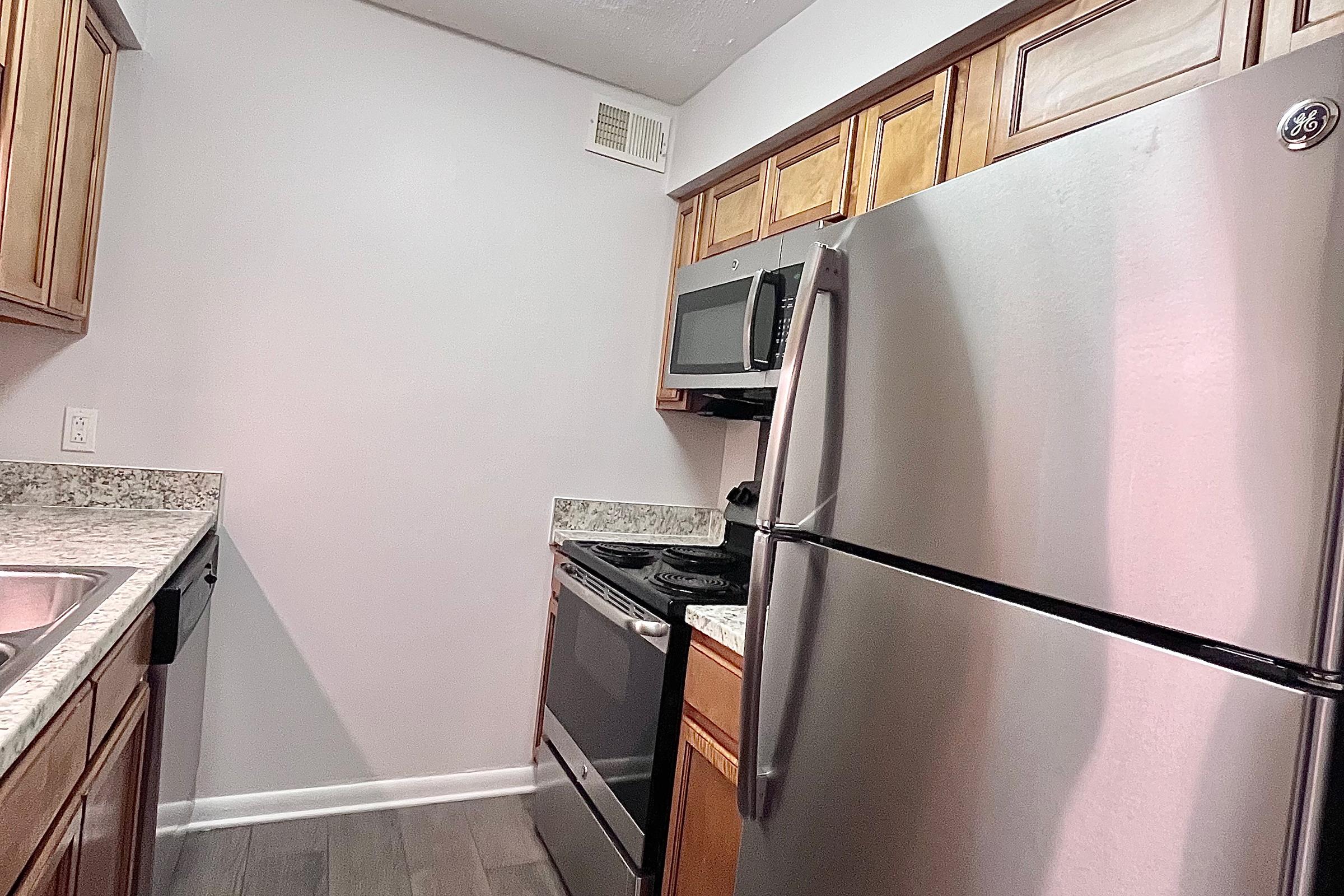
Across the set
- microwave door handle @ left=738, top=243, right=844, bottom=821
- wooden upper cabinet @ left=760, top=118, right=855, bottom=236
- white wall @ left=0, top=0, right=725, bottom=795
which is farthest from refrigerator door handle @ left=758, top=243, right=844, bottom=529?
white wall @ left=0, top=0, right=725, bottom=795

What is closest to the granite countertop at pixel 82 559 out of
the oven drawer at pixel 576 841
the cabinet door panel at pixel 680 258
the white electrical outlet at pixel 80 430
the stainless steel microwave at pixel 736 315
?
the white electrical outlet at pixel 80 430

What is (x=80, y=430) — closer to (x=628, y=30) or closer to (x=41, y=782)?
(x=41, y=782)

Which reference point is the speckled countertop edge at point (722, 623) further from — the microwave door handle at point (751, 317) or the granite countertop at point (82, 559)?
the granite countertop at point (82, 559)

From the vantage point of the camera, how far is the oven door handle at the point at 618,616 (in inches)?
72.2

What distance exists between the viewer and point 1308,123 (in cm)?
67

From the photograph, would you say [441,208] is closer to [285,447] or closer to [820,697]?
[285,447]

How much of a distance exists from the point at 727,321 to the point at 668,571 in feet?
2.38

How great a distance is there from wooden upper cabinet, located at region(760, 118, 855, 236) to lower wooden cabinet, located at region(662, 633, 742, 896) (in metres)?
1.09

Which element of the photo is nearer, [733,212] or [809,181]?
[809,181]

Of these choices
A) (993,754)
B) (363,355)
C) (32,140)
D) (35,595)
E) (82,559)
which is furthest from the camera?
(363,355)

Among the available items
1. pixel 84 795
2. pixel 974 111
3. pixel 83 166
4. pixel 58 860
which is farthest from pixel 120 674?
pixel 974 111

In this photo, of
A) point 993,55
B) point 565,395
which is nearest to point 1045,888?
point 993,55

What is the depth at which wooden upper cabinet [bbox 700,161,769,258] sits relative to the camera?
7.64 ft

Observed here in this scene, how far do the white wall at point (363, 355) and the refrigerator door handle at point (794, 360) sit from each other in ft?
5.24
